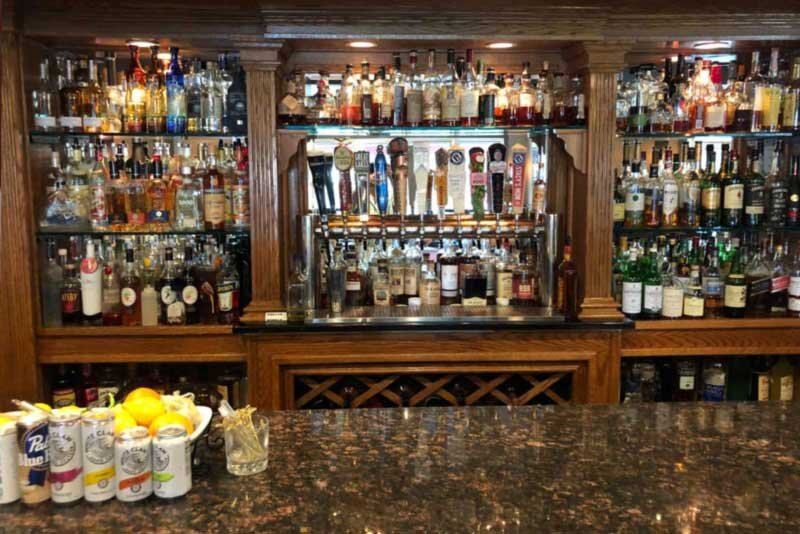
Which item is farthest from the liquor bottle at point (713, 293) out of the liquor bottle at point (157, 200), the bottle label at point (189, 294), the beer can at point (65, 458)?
the beer can at point (65, 458)

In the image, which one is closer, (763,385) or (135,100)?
(135,100)

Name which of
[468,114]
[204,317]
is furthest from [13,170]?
[468,114]

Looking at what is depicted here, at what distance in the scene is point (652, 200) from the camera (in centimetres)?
332

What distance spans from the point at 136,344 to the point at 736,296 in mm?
2656

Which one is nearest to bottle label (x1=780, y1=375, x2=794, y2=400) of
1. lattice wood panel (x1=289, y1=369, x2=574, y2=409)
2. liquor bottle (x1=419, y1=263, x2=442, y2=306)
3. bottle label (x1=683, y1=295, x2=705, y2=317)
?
bottle label (x1=683, y1=295, x2=705, y2=317)

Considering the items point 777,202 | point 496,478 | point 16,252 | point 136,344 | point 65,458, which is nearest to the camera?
point 65,458

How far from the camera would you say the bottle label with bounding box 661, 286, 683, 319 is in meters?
3.19

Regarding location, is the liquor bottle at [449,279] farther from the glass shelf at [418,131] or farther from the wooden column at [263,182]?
the wooden column at [263,182]

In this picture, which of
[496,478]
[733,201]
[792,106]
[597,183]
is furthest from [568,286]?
[496,478]

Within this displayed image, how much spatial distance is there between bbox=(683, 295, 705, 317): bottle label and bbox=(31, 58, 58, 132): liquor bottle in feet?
9.42

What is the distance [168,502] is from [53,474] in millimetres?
215

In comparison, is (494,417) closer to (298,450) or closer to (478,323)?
(298,450)

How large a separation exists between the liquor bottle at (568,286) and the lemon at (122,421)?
82.8 inches

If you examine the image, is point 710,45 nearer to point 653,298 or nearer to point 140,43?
point 653,298
